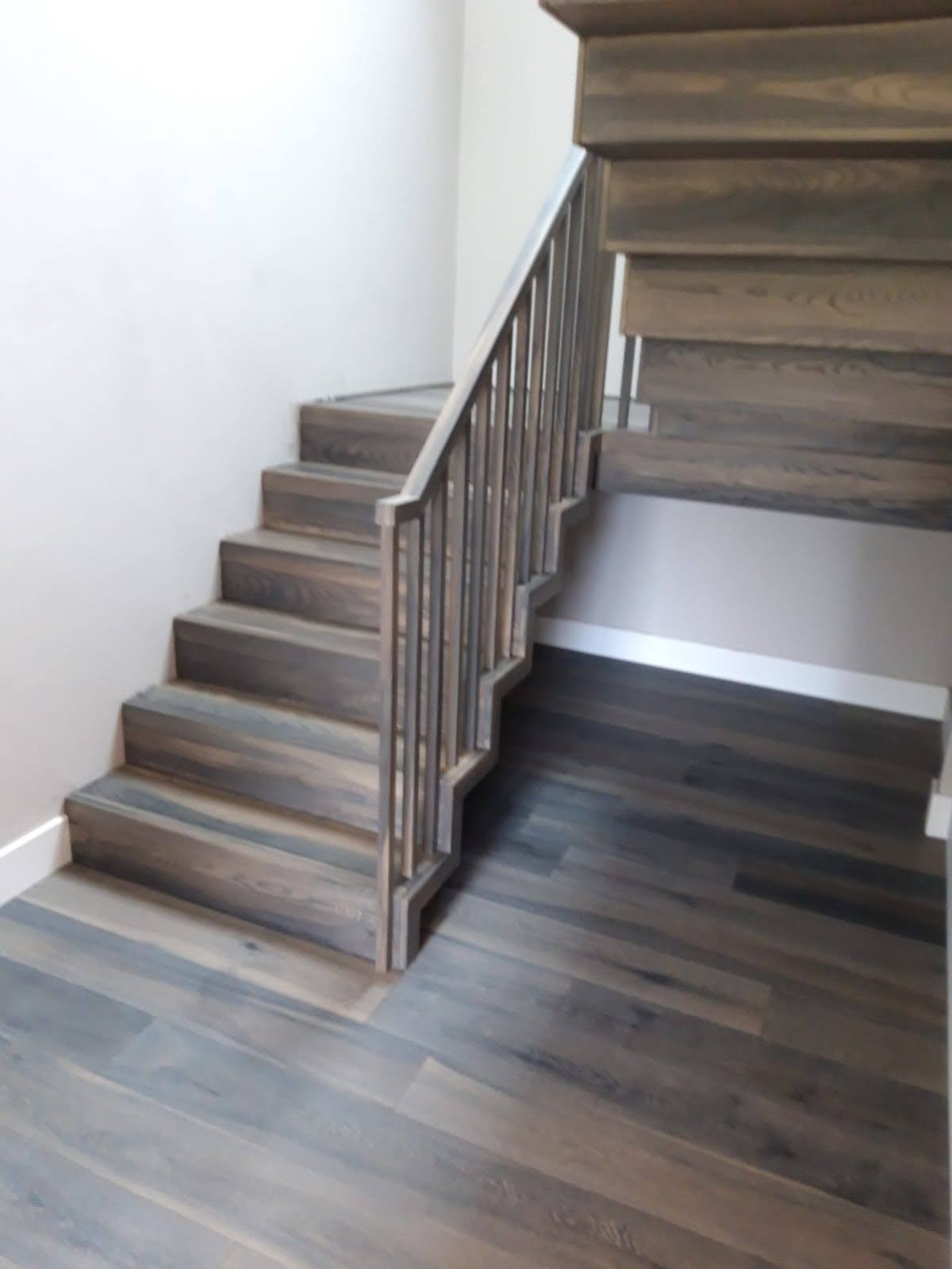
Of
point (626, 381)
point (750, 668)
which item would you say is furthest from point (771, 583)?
point (626, 381)

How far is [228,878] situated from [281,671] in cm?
59

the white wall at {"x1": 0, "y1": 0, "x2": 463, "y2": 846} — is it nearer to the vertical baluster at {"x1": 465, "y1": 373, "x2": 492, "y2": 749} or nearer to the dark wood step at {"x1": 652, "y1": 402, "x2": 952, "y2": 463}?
the vertical baluster at {"x1": 465, "y1": 373, "x2": 492, "y2": 749}

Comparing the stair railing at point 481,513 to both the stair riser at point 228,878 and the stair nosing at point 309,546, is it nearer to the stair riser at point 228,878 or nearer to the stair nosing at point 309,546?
the stair riser at point 228,878

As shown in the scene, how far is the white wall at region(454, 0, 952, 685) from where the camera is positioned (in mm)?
3639

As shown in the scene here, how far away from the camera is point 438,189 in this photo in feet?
12.6

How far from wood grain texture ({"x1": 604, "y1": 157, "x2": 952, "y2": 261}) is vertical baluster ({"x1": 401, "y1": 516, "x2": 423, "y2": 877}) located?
92 cm

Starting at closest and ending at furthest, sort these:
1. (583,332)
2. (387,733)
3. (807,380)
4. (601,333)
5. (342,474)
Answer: (387,733), (807,380), (583,332), (601,333), (342,474)

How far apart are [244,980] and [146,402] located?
1.47 m

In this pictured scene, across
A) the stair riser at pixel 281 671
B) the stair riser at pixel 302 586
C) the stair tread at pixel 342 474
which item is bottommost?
the stair riser at pixel 281 671

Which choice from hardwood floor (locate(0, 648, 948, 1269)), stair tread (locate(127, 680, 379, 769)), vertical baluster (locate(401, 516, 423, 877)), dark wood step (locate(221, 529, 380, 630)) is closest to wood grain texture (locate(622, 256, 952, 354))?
vertical baluster (locate(401, 516, 423, 877))

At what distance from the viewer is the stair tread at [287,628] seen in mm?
2582

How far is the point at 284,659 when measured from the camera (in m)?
2.61

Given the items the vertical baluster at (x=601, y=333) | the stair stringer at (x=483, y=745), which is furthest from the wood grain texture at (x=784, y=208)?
the stair stringer at (x=483, y=745)

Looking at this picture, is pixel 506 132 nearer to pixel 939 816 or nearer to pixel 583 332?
pixel 583 332
